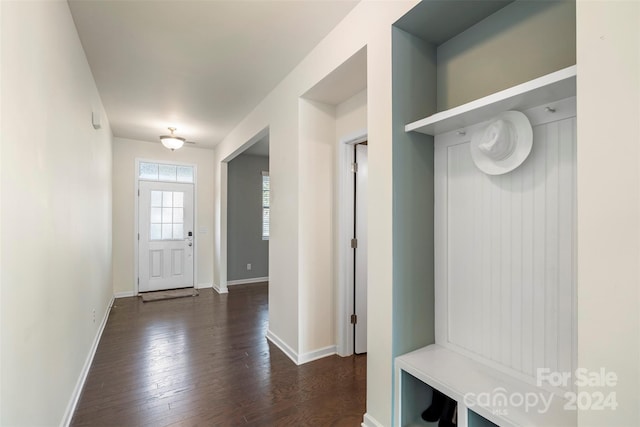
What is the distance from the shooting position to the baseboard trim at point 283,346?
2.82 m

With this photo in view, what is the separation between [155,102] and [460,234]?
3.59 m

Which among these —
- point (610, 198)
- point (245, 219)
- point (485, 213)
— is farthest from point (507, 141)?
point (245, 219)

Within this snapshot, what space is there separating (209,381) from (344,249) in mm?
→ 1589

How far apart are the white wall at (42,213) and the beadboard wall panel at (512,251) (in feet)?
6.75

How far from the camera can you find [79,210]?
2365mm

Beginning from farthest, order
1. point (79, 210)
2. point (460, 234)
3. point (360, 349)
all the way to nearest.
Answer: point (360, 349) → point (79, 210) → point (460, 234)

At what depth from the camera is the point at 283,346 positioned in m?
3.03

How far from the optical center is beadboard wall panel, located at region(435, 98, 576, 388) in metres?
1.35

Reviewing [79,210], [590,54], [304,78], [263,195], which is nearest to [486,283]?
[590,54]

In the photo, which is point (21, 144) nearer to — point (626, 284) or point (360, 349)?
point (626, 284)

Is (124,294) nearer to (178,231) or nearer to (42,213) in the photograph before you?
(178,231)

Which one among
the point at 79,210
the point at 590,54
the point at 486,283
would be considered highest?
the point at 590,54

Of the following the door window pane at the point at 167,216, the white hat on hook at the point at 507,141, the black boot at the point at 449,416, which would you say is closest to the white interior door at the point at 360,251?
the black boot at the point at 449,416

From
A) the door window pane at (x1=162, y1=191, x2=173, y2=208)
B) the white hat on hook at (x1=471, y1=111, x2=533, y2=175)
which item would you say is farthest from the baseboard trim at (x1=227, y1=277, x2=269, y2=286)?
the white hat on hook at (x1=471, y1=111, x2=533, y2=175)
